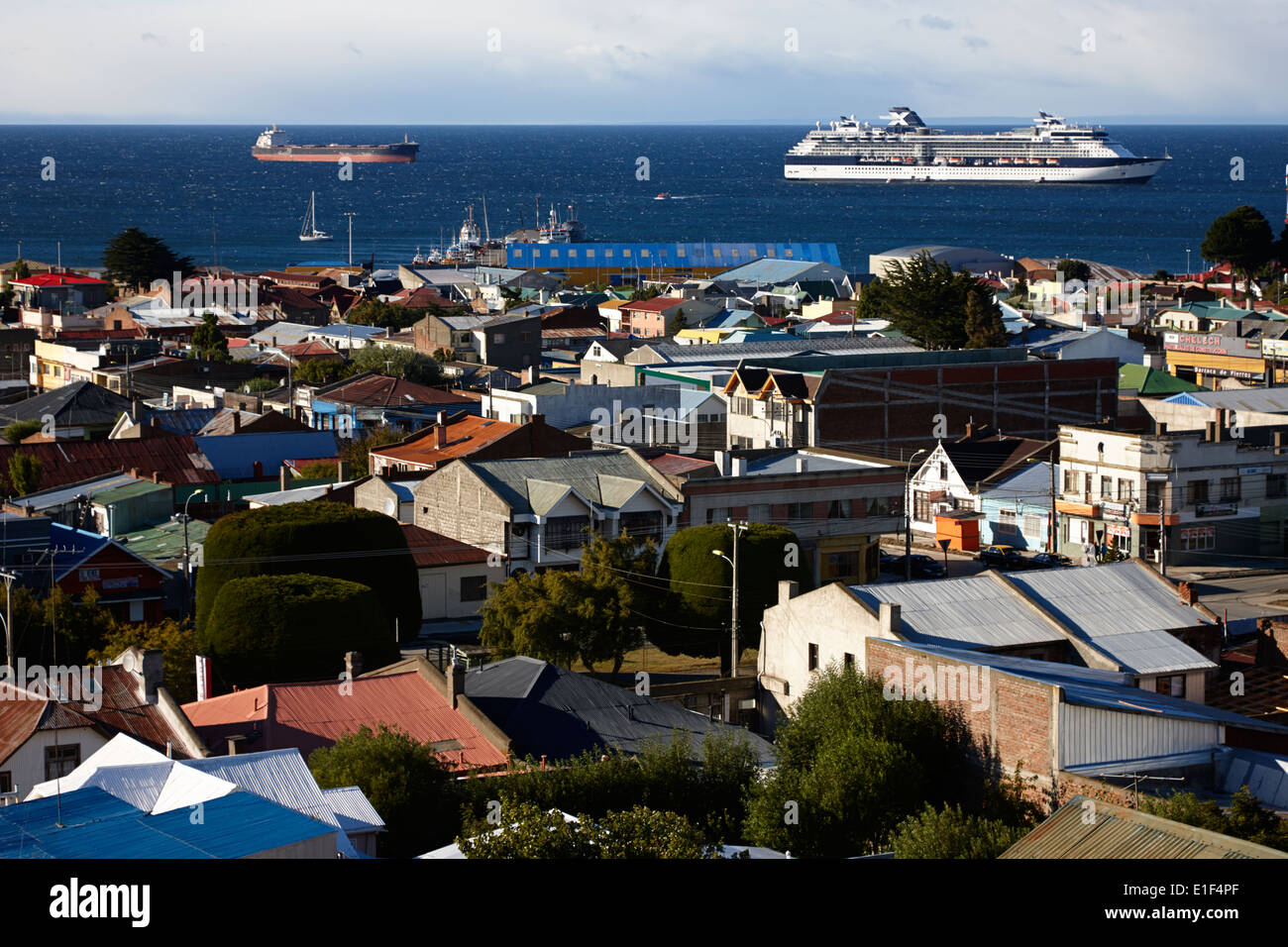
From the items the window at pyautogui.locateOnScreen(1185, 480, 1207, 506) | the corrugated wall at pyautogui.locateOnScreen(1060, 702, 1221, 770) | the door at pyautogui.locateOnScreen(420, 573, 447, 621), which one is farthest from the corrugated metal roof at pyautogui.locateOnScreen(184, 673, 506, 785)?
the window at pyautogui.locateOnScreen(1185, 480, 1207, 506)

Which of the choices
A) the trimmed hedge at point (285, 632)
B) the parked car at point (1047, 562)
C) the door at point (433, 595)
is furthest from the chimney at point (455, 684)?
the parked car at point (1047, 562)

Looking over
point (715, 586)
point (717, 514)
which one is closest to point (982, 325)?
point (717, 514)

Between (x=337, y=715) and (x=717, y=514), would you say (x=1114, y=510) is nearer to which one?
(x=717, y=514)

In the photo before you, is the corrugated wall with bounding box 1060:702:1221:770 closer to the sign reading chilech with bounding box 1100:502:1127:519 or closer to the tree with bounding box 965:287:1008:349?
the sign reading chilech with bounding box 1100:502:1127:519
